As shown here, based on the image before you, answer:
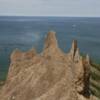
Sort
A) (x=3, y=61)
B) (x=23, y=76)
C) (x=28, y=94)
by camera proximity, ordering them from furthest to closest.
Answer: (x=3, y=61) → (x=23, y=76) → (x=28, y=94)

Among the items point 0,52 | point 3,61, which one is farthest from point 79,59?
point 0,52

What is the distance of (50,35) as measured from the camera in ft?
78.0

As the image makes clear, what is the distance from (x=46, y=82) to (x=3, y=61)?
98.5m

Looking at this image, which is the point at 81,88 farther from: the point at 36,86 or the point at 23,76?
the point at 23,76

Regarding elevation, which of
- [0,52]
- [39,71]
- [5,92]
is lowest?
[0,52]

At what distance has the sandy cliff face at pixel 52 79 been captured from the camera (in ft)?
60.5

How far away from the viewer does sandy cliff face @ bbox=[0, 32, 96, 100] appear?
1844cm

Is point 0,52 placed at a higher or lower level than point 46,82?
lower

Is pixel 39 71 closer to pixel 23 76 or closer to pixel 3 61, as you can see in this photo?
pixel 23 76

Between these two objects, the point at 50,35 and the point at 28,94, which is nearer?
the point at 28,94

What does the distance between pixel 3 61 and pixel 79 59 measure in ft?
322

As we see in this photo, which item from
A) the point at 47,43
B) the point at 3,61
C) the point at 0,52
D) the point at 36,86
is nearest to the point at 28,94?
the point at 36,86

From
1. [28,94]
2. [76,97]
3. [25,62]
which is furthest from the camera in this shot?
[25,62]

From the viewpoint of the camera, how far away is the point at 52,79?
1950cm
